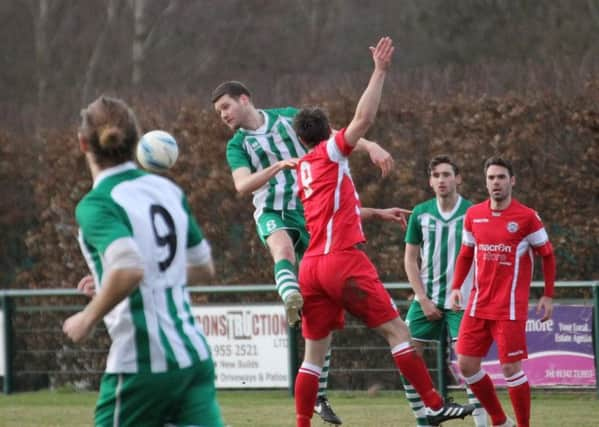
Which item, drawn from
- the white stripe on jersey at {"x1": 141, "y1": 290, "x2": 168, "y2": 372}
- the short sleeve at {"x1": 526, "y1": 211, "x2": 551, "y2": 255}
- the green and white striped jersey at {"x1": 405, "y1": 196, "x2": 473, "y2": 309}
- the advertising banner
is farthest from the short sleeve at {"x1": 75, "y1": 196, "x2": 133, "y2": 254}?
the advertising banner

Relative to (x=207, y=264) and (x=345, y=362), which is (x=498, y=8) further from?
(x=207, y=264)

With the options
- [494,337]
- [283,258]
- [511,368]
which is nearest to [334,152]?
[283,258]

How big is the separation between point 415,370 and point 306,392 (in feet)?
2.24

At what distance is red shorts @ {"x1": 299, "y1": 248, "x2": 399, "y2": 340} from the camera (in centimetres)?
807

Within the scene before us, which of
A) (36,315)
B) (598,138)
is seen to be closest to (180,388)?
(598,138)

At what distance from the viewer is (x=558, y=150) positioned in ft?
45.5

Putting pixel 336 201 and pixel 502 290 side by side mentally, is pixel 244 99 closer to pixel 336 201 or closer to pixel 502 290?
pixel 336 201

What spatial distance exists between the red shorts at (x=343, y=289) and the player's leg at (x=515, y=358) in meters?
0.99

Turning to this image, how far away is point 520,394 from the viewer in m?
8.84

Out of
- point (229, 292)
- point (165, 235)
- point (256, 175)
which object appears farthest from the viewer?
point (229, 292)

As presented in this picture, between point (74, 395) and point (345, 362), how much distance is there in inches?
118

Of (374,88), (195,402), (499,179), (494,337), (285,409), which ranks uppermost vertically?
(374,88)

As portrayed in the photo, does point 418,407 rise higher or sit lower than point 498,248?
lower

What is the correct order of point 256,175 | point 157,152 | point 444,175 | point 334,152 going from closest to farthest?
point 157,152 < point 334,152 < point 256,175 < point 444,175
